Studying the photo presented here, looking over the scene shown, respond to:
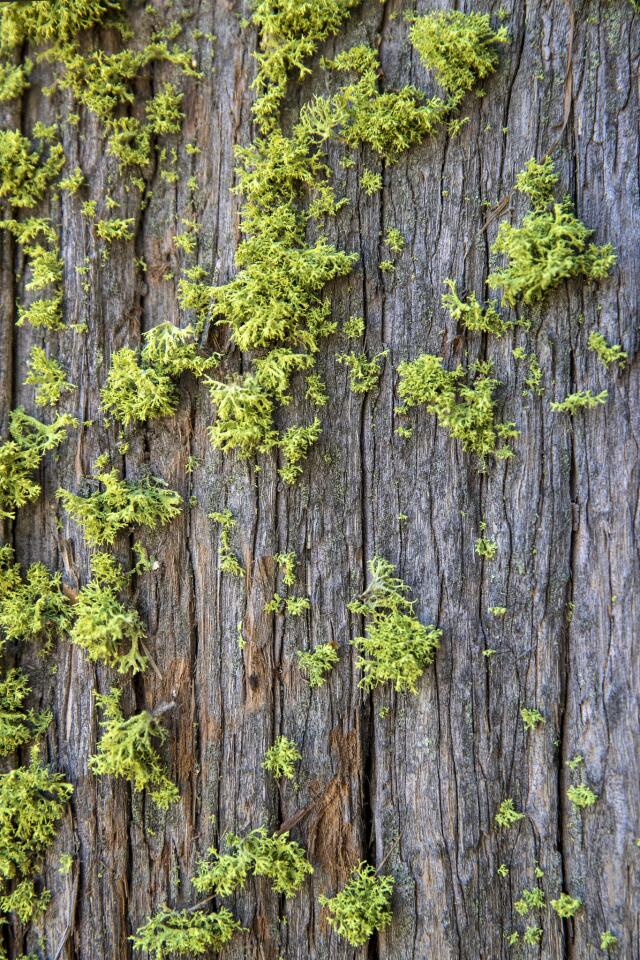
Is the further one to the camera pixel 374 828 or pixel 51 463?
pixel 51 463

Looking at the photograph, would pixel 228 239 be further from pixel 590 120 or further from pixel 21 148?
pixel 590 120

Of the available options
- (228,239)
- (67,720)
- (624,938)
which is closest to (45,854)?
(67,720)

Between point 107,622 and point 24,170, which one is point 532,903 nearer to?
point 107,622

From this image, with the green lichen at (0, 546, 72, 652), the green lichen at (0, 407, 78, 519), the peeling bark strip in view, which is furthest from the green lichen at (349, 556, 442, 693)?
the green lichen at (0, 407, 78, 519)

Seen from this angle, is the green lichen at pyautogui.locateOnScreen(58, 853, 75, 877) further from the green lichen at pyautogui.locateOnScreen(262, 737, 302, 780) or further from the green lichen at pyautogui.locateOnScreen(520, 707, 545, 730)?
the green lichen at pyautogui.locateOnScreen(520, 707, 545, 730)

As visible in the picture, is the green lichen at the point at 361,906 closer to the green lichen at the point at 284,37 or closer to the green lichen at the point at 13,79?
the green lichen at the point at 284,37

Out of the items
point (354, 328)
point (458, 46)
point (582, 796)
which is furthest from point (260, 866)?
point (458, 46)

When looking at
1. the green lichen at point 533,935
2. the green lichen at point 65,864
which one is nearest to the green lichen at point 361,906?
the green lichen at point 533,935
